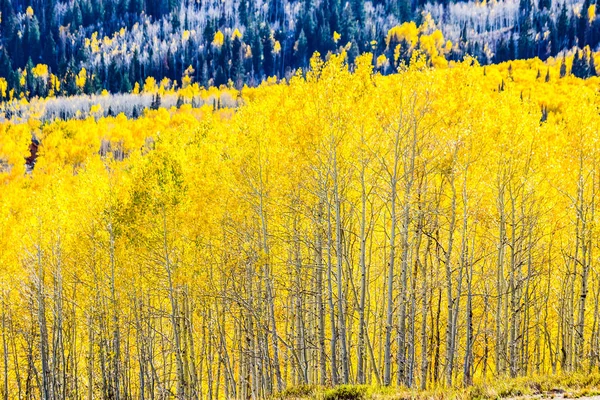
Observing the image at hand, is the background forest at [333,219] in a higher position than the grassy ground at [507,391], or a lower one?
higher

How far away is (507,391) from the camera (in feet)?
29.4

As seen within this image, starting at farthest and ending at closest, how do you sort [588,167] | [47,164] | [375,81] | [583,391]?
[47,164], [588,167], [375,81], [583,391]

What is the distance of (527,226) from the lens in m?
16.1

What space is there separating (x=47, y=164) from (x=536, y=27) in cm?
15567

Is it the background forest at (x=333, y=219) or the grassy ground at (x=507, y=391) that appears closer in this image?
the grassy ground at (x=507, y=391)

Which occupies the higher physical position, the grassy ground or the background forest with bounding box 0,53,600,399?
the background forest with bounding box 0,53,600,399

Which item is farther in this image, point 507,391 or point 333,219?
point 333,219

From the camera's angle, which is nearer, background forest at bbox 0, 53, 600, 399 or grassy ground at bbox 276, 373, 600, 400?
grassy ground at bbox 276, 373, 600, 400

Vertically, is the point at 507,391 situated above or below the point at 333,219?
below

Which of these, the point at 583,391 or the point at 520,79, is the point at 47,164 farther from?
the point at 520,79

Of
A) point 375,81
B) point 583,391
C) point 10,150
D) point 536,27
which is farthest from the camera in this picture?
point 536,27

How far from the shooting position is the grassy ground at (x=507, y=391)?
8672mm

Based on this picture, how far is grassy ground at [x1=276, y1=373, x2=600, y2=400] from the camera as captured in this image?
8672 millimetres

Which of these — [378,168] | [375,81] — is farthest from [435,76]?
[378,168]
